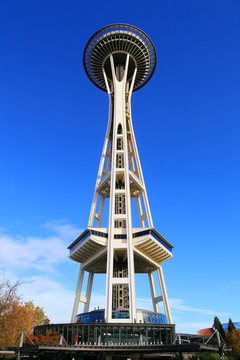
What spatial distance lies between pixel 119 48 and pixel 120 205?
125 ft

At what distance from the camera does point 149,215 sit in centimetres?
5397

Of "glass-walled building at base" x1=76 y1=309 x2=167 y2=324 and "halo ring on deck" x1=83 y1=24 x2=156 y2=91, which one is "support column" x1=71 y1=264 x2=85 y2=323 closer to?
"glass-walled building at base" x1=76 y1=309 x2=167 y2=324

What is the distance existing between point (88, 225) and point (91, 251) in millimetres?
4959

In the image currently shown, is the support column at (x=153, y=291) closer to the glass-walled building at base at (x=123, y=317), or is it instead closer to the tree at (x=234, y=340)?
the glass-walled building at base at (x=123, y=317)

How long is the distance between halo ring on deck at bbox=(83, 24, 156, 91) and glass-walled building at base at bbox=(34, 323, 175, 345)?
58498 millimetres

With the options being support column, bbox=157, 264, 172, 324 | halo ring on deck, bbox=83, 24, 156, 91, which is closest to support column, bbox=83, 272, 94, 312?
support column, bbox=157, 264, 172, 324

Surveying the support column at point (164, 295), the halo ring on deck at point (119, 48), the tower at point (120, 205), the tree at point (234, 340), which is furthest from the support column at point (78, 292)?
the halo ring on deck at point (119, 48)

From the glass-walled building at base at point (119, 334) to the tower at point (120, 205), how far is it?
5.67 ft

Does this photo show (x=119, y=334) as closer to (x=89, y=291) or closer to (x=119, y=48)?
(x=89, y=291)

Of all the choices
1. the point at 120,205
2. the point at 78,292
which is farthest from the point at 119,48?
the point at 78,292

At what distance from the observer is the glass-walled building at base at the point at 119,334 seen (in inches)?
1489

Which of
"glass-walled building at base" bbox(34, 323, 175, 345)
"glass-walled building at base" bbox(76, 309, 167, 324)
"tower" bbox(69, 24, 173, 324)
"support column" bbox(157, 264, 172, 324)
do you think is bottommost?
"glass-walled building at base" bbox(34, 323, 175, 345)

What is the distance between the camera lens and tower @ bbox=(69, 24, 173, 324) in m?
47.3

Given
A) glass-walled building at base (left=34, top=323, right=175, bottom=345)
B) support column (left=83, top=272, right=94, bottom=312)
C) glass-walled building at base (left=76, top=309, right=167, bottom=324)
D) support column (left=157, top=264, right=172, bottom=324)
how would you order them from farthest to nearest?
support column (left=83, top=272, right=94, bottom=312) → support column (left=157, top=264, right=172, bottom=324) → glass-walled building at base (left=76, top=309, right=167, bottom=324) → glass-walled building at base (left=34, top=323, right=175, bottom=345)
